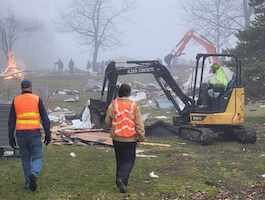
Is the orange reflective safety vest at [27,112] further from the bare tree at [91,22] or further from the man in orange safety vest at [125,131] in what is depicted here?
Answer: the bare tree at [91,22]

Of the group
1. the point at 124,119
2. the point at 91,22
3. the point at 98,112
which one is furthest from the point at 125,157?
the point at 91,22

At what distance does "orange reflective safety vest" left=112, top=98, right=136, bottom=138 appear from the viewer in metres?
9.69

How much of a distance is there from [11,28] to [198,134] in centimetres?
3875

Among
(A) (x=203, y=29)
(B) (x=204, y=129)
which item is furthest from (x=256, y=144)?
(A) (x=203, y=29)

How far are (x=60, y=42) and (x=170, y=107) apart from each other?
4276 centimetres

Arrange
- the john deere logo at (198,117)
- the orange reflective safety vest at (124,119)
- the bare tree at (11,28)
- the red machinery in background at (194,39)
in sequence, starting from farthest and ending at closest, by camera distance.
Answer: the bare tree at (11,28) → the red machinery in background at (194,39) → the john deere logo at (198,117) → the orange reflective safety vest at (124,119)

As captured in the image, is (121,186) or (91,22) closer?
(121,186)

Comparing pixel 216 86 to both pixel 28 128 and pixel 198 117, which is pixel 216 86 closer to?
pixel 198 117

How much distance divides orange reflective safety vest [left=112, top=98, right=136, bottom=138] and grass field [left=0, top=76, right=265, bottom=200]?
0.96 metres

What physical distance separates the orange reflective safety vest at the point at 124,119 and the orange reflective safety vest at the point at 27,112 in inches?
49.0

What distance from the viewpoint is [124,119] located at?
9.73 m

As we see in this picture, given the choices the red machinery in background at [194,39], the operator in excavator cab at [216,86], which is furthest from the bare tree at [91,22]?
the operator in excavator cab at [216,86]

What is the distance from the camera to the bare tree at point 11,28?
51.2 meters

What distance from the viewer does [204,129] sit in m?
16.0
